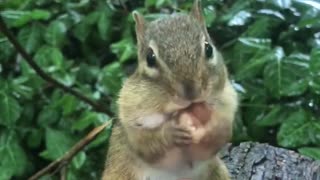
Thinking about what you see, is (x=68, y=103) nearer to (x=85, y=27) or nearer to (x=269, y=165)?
(x=85, y=27)

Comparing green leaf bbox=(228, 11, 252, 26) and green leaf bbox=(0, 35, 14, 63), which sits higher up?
green leaf bbox=(0, 35, 14, 63)

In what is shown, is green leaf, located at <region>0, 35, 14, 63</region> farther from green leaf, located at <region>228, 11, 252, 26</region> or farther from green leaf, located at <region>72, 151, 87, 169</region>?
green leaf, located at <region>228, 11, 252, 26</region>

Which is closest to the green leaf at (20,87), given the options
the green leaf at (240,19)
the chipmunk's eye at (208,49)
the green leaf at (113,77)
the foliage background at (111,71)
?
the foliage background at (111,71)

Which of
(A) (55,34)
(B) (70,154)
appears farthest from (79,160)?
(A) (55,34)

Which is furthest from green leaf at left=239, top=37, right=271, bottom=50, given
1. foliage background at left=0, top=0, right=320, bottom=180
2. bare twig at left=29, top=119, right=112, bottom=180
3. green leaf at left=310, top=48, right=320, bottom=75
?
bare twig at left=29, top=119, right=112, bottom=180

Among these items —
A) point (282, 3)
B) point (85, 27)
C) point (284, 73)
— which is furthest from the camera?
point (85, 27)

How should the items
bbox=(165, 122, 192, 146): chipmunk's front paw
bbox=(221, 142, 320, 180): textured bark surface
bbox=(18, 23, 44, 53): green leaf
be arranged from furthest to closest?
bbox=(18, 23, 44, 53): green leaf, bbox=(221, 142, 320, 180): textured bark surface, bbox=(165, 122, 192, 146): chipmunk's front paw

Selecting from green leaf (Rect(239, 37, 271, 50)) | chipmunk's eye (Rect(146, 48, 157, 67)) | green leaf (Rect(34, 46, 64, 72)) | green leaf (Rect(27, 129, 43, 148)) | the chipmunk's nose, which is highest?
chipmunk's eye (Rect(146, 48, 157, 67))

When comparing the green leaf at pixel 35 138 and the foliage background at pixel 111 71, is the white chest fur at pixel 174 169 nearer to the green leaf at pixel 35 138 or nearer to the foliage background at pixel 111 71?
the foliage background at pixel 111 71
